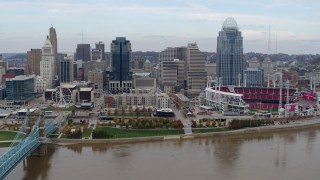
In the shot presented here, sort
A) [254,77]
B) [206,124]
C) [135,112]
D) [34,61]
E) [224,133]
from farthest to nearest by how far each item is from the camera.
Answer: [34,61] → [254,77] → [135,112] → [206,124] → [224,133]

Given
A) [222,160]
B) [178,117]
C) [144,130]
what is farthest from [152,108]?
[222,160]

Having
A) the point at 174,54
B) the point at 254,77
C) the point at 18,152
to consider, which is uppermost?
the point at 174,54

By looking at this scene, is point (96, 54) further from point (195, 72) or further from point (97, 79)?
point (195, 72)

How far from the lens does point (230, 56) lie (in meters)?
22.8

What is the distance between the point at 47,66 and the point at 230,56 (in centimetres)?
847

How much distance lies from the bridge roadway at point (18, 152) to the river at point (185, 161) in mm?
309

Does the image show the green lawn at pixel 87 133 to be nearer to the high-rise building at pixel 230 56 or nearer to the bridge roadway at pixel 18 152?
the bridge roadway at pixel 18 152

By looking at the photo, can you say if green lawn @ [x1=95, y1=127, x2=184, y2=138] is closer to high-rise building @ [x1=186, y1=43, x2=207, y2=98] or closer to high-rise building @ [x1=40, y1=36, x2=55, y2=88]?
high-rise building @ [x1=186, y1=43, x2=207, y2=98]

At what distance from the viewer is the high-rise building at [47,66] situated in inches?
845

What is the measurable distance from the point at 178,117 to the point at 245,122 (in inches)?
92.2

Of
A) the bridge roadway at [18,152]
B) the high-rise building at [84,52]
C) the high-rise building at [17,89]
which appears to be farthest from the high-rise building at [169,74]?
the high-rise building at [84,52]

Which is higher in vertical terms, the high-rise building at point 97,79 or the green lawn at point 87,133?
the high-rise building at point 97,79

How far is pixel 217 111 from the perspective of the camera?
49.9ft

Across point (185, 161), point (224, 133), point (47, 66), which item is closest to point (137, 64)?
point (47, 66)
